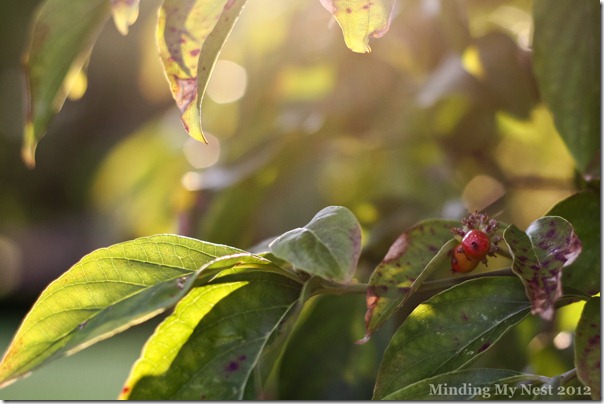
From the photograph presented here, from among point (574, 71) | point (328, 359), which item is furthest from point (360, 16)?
point (328, 359)

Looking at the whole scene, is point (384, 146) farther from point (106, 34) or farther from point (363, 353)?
point (106, 34)

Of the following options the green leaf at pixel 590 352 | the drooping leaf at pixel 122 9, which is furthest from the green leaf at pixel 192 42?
the green leaf at pixel 590 352

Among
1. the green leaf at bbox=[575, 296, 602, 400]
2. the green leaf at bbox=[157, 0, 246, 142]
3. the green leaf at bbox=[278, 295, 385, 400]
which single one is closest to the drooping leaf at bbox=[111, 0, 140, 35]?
the green leaf at bbox=[157, 0, 246, 142]

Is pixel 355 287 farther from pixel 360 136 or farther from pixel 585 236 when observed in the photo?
pixel 360 136

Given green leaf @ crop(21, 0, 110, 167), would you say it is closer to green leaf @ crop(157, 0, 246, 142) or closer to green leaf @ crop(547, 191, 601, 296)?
green leaf @ crop(157, 0, 246, 142)

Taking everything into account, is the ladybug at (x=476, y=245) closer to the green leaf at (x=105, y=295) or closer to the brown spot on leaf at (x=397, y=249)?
the brown spot on leaf at (x=397, y=249)
